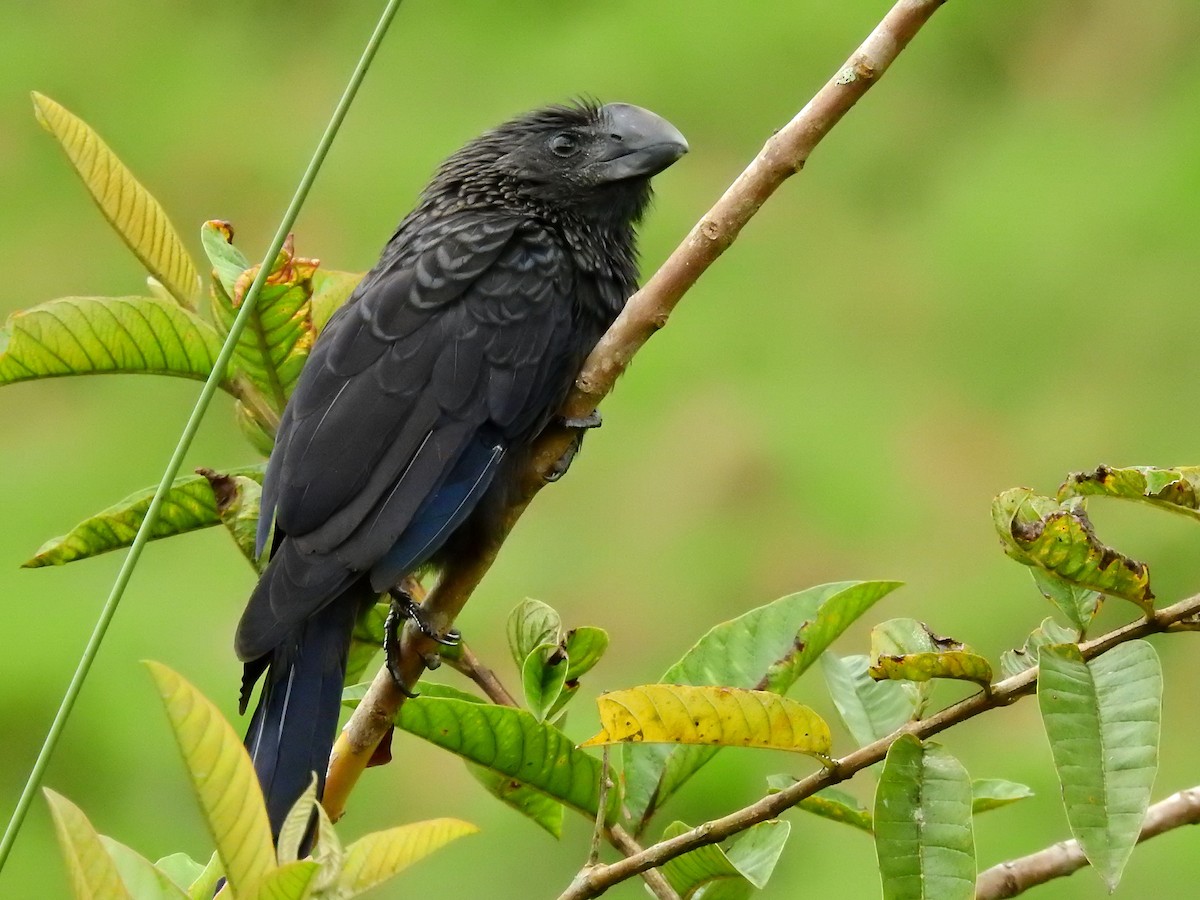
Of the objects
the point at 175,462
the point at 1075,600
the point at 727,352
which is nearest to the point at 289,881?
the point at 175,462

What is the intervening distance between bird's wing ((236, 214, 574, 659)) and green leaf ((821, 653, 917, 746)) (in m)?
0.66

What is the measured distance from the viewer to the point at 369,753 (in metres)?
1.57

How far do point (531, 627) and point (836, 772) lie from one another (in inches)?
18.2

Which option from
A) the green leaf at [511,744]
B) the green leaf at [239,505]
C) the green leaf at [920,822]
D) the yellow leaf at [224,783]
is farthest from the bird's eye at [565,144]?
the yellow leaf at [224,783]

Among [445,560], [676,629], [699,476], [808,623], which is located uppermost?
[808,623]

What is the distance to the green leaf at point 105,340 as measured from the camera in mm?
1661

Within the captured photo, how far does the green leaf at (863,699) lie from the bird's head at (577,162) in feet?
3.94

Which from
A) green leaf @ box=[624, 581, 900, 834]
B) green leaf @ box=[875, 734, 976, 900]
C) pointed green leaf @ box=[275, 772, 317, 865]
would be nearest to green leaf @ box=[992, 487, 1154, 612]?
green leaf @ box=[875, 734, 976, 900]

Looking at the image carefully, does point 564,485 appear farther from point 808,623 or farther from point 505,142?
point 808,623

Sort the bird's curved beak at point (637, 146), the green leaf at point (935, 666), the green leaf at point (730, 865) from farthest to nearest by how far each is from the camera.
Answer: the bird's curved beak at point (637, 146) → the green leaf at point (730, 865) → the green leaf at point (935, 666)

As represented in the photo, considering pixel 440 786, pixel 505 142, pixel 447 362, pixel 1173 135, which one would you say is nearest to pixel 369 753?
pixel 447 362

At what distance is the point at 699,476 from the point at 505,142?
6.86 ft

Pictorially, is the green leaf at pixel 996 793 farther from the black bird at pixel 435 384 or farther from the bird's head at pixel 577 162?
the bird's head at pixel 577 162

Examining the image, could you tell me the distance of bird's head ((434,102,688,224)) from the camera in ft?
8.63
